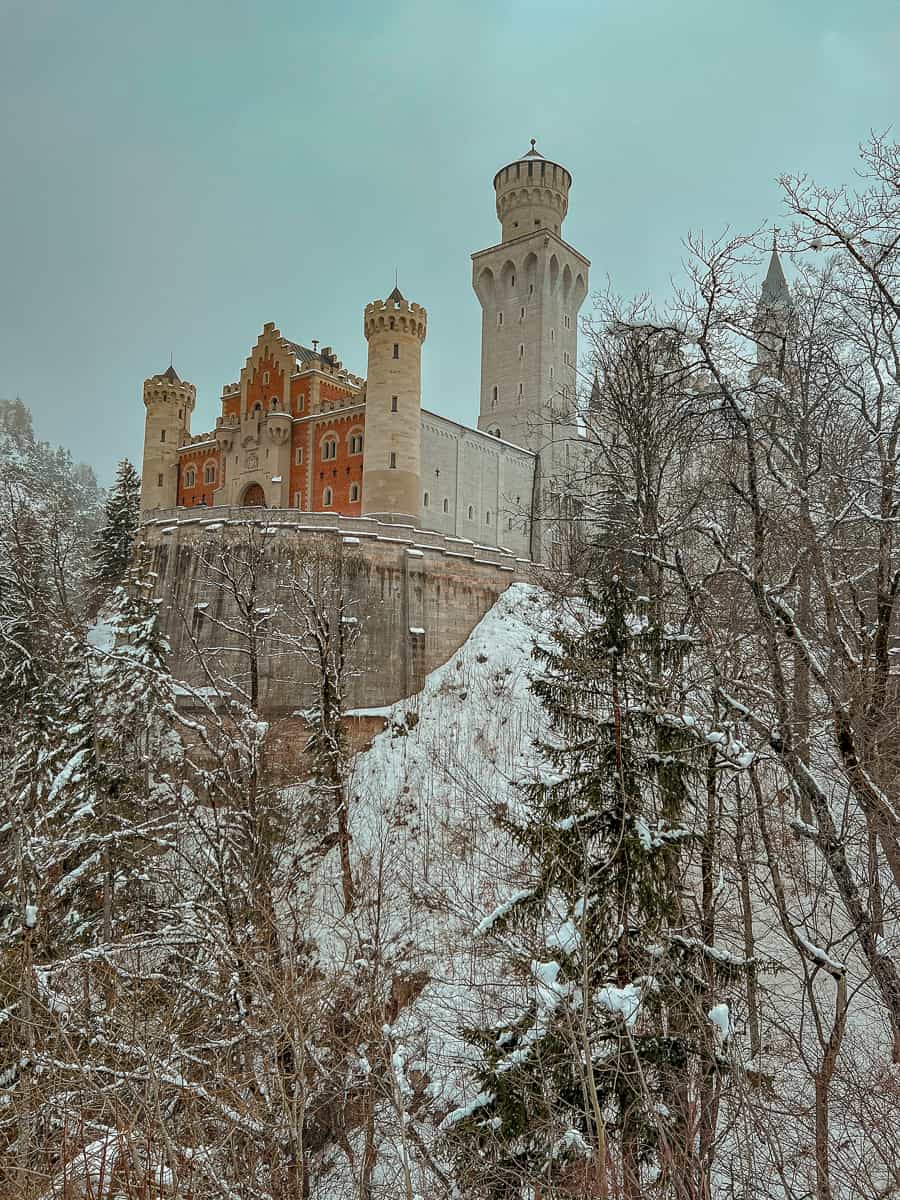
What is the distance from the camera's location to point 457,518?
134 feet

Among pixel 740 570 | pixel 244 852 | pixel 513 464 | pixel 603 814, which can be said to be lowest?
pixel 244 852

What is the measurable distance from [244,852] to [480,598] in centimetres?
1820

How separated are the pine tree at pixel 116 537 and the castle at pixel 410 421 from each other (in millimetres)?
2166

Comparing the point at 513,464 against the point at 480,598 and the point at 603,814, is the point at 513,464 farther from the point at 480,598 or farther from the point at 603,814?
the point at 603,814

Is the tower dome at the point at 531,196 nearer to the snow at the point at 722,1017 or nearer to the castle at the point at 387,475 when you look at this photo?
the castle at the point at 387,475

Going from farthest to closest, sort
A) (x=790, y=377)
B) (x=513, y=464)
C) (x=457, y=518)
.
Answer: (x=513, y=464), (x=457, y=518), (x=790, y=377)

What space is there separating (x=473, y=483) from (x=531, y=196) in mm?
19103

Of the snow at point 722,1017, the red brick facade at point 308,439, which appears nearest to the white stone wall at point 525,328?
the red brick facade at point 308,439

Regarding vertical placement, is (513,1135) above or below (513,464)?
below

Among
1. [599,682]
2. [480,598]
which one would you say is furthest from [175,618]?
[599,682]

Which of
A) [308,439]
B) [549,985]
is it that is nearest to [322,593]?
[308,439]

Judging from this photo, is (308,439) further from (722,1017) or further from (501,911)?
(722,1017)

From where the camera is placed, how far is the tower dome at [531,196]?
4912 centimetres

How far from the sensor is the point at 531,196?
49.0 metres
